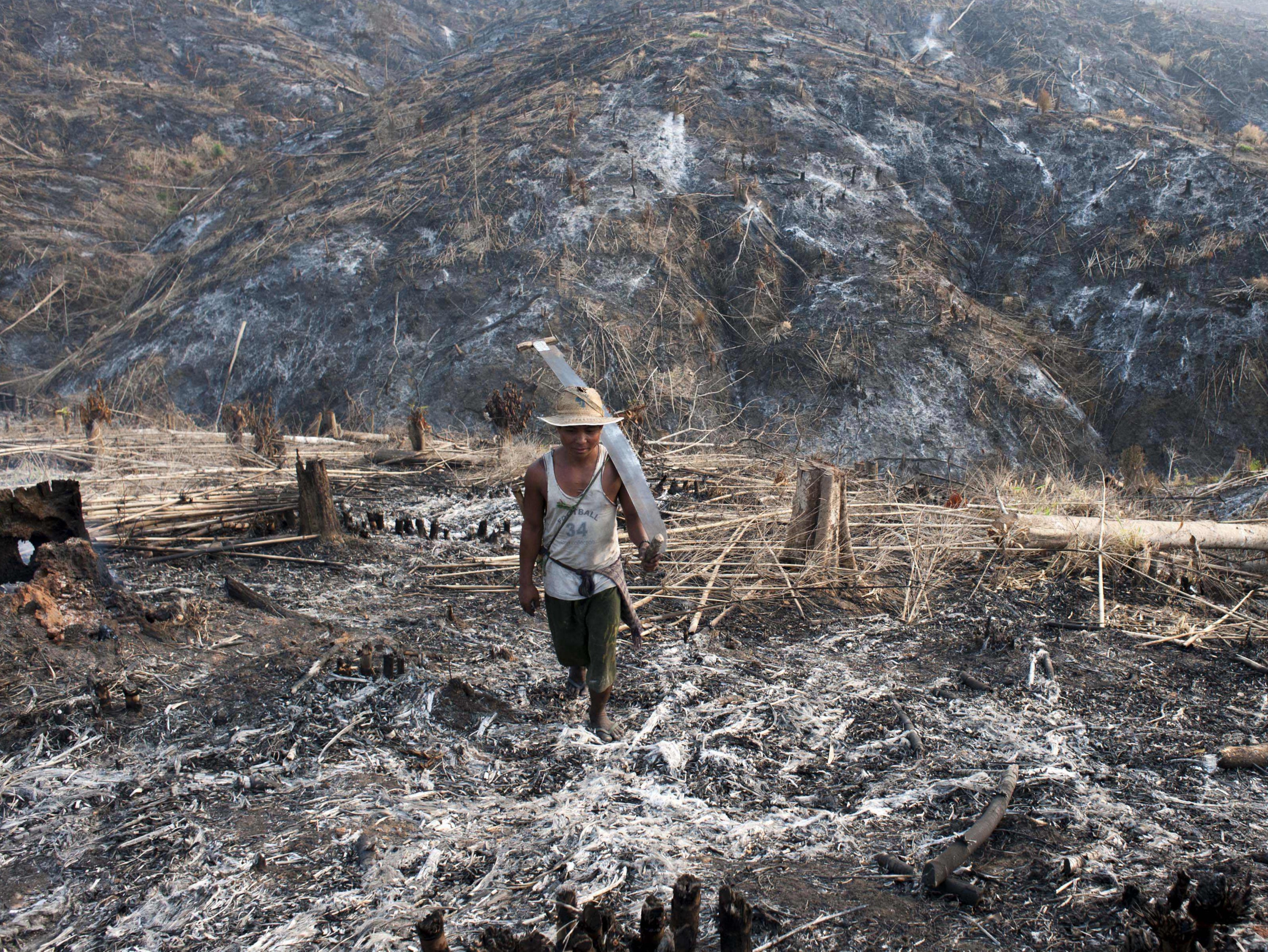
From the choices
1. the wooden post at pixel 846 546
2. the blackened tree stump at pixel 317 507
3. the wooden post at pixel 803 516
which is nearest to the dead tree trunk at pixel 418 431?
the blackened tree stump at pixel 317 507

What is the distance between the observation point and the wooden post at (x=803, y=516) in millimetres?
5926

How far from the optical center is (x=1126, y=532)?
6219mm

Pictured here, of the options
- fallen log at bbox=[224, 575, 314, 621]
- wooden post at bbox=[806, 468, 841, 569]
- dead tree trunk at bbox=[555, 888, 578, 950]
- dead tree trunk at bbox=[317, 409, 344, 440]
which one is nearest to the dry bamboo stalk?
wooden post at bbox=[806, 468, 841, 569]

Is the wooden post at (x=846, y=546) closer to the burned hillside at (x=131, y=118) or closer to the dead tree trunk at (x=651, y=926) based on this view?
the dead tree trunk at (x=651, y=926)

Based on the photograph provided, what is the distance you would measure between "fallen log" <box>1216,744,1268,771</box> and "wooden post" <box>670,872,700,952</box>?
9.33 ft

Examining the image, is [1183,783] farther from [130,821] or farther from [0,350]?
[0,350]

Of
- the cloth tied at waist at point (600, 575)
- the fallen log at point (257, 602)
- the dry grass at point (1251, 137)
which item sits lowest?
the fallen log at point (257, 602)

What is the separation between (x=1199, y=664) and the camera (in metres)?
4.80

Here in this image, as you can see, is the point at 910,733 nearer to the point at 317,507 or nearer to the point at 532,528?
the point at 532,528

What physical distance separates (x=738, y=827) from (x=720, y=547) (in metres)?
3.28

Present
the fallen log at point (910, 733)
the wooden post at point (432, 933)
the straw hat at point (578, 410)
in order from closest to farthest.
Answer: the wooden post at point (432, 933)
the straw hat at point (578, 410)
the fallen log at point (910, 733)

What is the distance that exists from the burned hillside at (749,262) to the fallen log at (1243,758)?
35.2 feet

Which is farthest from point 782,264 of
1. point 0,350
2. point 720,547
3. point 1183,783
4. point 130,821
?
point 0,350

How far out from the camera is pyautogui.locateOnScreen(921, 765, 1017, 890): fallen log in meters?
2.70
